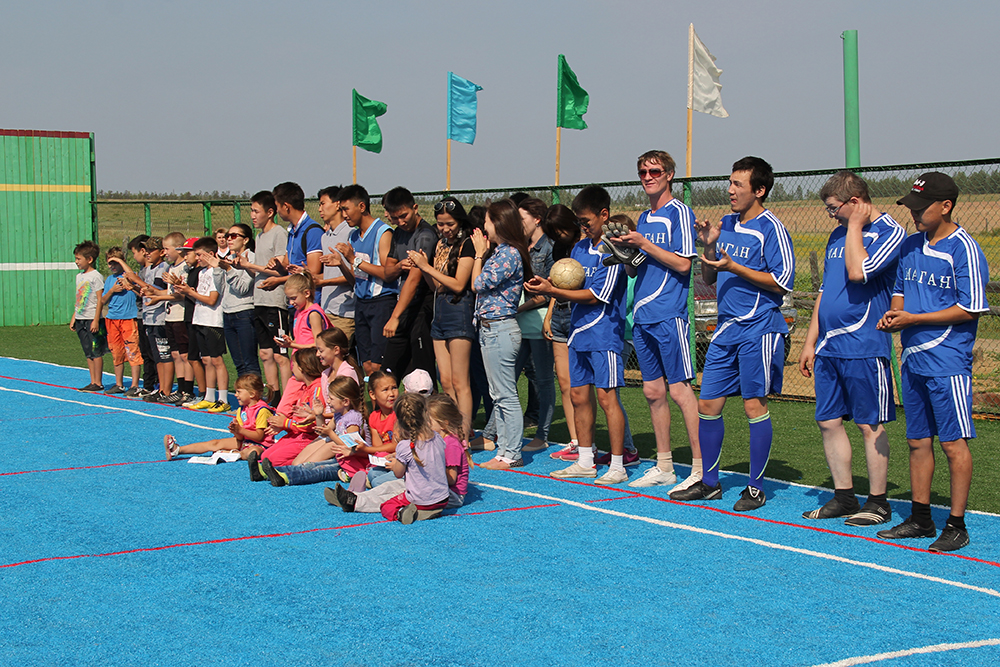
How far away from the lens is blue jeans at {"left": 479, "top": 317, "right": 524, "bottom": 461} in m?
8.16

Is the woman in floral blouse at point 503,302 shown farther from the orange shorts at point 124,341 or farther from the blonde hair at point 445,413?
the orange shorts at point 124,341

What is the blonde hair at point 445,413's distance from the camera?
259 inches

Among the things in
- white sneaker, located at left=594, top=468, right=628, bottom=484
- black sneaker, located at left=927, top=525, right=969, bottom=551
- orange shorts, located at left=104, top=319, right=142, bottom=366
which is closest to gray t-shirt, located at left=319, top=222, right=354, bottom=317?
white sneaker, located at left=594, top=468, right=628, bottom=484

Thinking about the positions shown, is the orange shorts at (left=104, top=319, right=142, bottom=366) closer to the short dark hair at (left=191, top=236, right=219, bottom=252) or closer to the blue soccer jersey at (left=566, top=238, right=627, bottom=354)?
the short dark hair at (left=191, top=236, right=219, bottom=252)

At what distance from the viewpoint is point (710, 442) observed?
690 cm

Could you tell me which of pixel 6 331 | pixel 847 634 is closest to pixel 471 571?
pixel 847 634

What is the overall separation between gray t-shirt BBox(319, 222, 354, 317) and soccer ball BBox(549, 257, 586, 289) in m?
2.99

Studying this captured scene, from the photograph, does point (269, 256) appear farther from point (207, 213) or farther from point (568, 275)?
point (207, 213)

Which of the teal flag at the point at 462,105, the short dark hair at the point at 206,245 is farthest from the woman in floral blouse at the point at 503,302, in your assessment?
the teal flag at the point at 462,105

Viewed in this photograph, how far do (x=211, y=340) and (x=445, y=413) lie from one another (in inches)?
227

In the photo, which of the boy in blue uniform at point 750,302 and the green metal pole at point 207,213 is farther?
the green metal pole at point 207,213

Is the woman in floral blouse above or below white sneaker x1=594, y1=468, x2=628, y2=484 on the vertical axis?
above

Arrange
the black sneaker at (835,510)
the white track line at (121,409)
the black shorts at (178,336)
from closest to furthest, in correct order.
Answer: the black sneaker at (835,510)
the white track line at (121,409)
the black shorts at (178,336)

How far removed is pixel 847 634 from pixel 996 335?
922 cm
